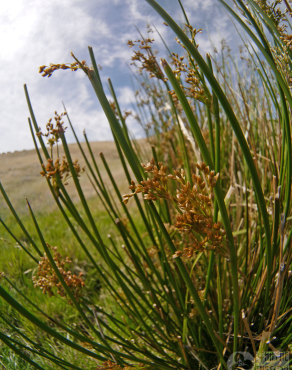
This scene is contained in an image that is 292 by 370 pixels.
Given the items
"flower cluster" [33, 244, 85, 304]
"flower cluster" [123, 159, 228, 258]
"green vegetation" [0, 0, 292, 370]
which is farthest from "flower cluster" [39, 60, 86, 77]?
"flower cluster" [33, 244, 85, 304]

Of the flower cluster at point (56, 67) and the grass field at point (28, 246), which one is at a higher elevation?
the flower cluster at point (56, 67)

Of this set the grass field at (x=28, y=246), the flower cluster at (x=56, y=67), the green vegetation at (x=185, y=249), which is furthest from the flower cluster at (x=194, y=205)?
the grass field at (x=28, y=246)

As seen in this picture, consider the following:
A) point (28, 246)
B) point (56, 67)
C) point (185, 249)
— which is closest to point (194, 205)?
point (185, 249)

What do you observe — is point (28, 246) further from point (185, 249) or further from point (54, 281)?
point (185, 249)

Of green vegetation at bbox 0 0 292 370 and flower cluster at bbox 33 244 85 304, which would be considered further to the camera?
flower cluster at bbox 33 244 85 304

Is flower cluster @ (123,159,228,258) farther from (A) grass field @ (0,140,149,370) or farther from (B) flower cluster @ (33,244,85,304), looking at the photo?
(A) grass field @ (0,140,149,370)

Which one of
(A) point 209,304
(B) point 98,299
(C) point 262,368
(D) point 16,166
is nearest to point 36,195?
(D) point 16,166

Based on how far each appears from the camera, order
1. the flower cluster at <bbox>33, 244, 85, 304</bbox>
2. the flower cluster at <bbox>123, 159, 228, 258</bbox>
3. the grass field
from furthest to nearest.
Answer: the grass field
the flower cluster at <bbox>33, 244, 85, 304</bbox>
the flower cluster at <bbox>123, 159, 228, 258</bbox>

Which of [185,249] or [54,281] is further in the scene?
[54,281]

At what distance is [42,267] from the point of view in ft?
2.07

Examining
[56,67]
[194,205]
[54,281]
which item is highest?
[56,67]

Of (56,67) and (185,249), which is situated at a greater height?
(56,67)

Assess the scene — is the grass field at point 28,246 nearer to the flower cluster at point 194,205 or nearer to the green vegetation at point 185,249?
the green vegetation at point 185,249

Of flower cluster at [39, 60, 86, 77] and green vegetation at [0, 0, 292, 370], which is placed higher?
flower cluster at [39, 60, 86, 77]
